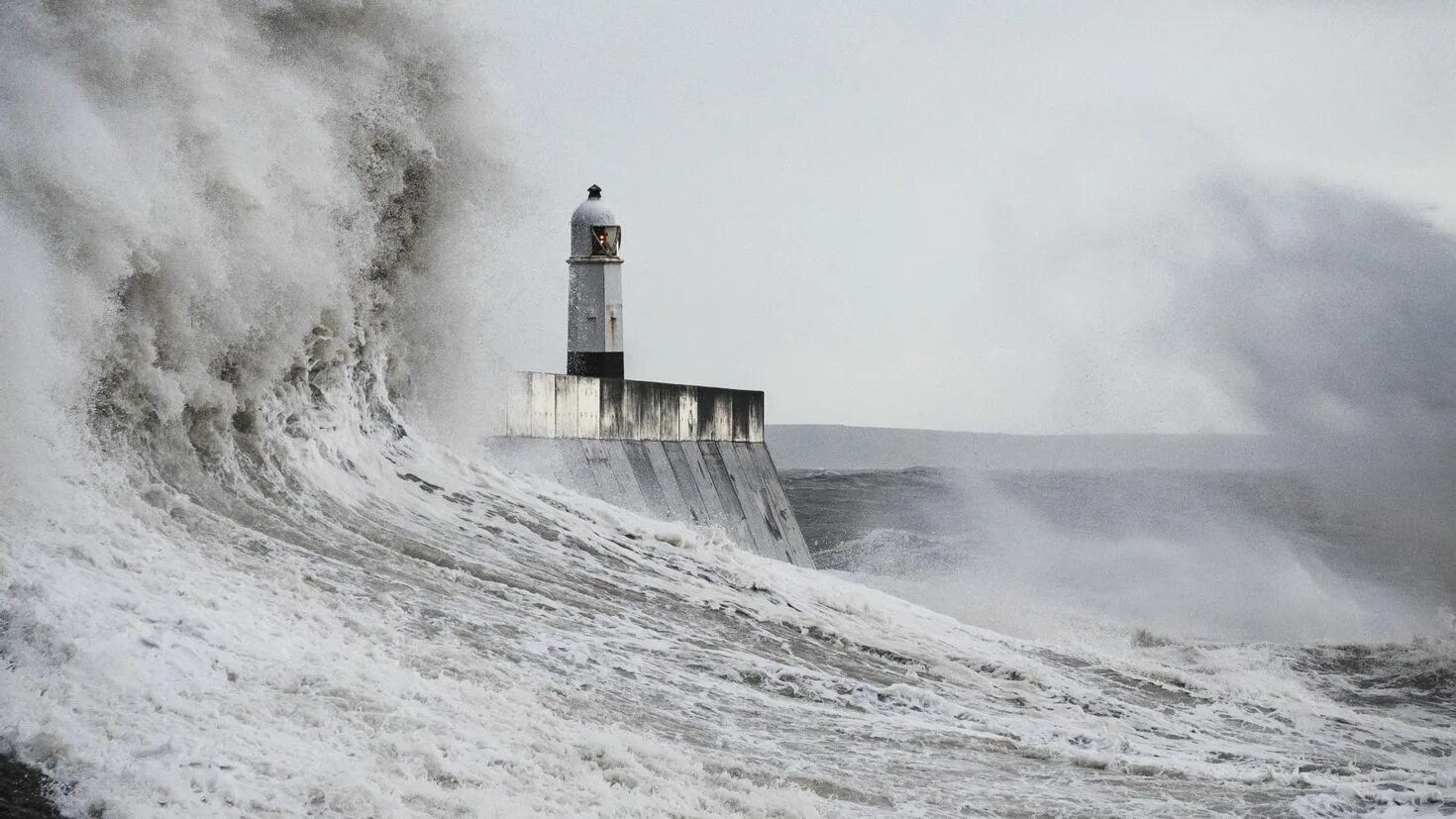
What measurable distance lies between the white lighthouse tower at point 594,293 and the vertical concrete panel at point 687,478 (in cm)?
233

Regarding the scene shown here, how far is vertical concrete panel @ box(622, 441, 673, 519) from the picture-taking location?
392 inches

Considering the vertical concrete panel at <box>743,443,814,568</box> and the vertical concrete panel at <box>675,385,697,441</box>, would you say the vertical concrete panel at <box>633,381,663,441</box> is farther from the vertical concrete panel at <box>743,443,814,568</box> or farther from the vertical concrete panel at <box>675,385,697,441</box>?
the vertical concrete panel at <box>743,443,814,568</box>

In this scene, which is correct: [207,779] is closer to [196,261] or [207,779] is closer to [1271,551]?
[196,261]

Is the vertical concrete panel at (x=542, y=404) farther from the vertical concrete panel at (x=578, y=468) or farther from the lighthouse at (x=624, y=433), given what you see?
the vertical concrete panel at (x=578, y=468)

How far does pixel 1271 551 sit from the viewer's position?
16.6 m

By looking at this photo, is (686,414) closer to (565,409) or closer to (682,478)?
(682,478)

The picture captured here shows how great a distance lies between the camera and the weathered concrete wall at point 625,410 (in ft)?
29.1

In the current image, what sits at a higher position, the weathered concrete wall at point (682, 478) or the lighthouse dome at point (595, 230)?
the lighthouse dome at point (595, 230)

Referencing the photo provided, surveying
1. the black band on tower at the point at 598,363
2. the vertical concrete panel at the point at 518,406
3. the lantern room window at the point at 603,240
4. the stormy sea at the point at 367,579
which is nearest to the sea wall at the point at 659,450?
the vertical concrete panel at the point at 518,406

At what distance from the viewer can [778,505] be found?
41.7 ft

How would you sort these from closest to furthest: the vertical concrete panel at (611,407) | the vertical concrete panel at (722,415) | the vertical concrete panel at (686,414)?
1. the vertical concrete panel at (611,407)
2. the vertical concrete panel at (686,414)
3. the vertical concrete panel at (722,415)

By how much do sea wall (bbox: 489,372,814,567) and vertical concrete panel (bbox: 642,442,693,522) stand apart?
0.01 meters

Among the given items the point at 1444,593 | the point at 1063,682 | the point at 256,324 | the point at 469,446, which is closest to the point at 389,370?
the point at 469,446

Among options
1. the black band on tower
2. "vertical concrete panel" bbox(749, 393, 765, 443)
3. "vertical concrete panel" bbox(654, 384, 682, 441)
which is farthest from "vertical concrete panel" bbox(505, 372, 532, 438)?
the black band on tower
